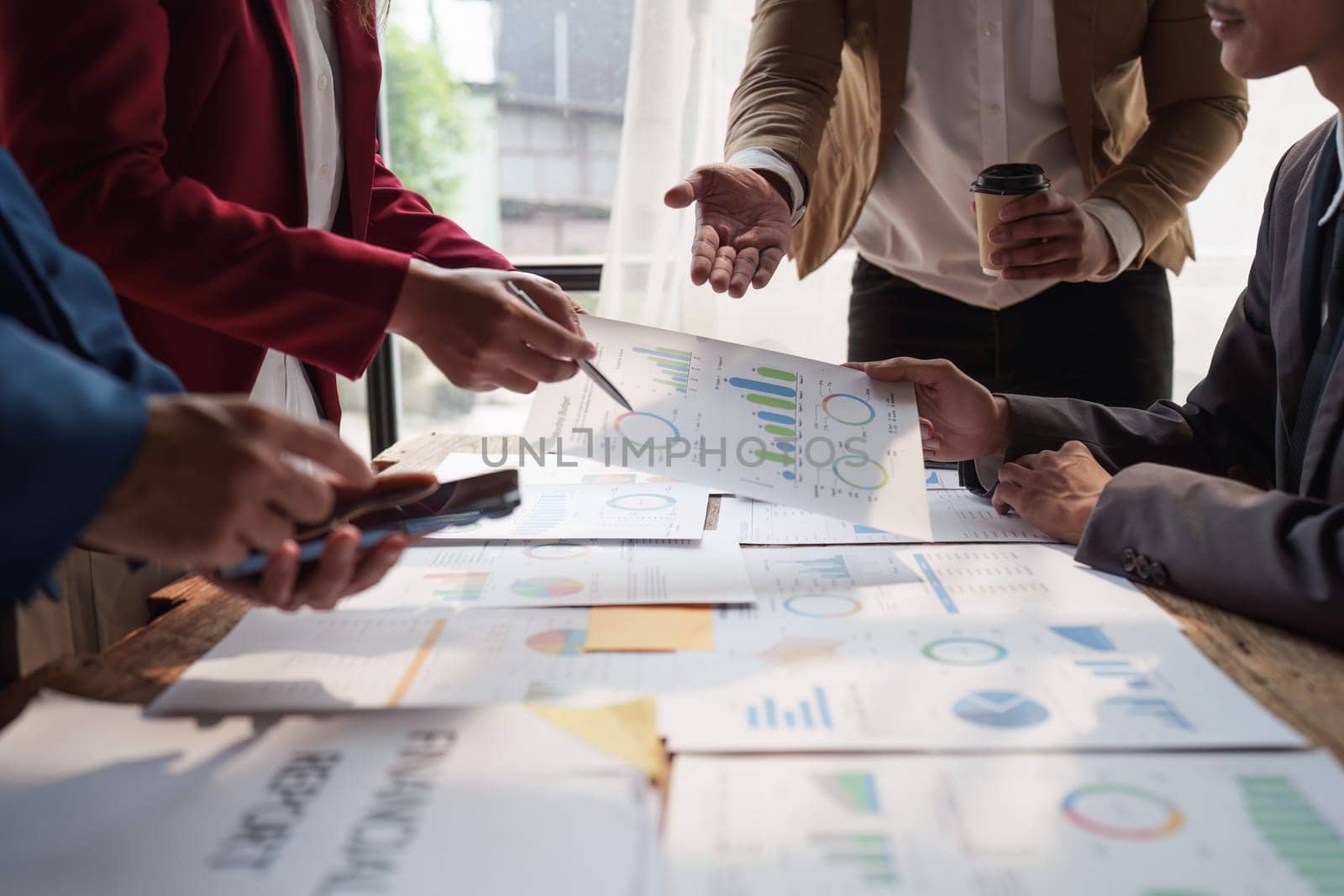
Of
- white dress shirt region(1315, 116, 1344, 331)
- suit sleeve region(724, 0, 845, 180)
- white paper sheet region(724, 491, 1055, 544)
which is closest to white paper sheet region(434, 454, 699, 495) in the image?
white paper sheet region(724, 491, 1055, 544)

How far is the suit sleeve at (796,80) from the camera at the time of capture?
1643 millimetres

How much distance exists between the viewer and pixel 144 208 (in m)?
0.94

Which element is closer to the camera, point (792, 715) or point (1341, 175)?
point (792, 715)

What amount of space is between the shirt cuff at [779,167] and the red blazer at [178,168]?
692 millimetres

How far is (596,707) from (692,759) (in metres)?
0.09

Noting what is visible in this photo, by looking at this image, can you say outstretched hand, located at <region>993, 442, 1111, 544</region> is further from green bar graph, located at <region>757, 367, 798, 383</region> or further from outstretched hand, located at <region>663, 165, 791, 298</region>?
outstretched hand, located at <region>663, 165, 791, 298</region>

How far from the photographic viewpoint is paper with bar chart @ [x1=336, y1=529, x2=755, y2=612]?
3.03 ft

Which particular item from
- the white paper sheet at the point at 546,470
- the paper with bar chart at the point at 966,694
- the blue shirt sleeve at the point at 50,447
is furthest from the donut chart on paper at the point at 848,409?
the blue shirt sleeve at the point at 50,447

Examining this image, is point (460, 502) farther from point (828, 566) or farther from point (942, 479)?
point (942, 479)

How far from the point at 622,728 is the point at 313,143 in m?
0.88

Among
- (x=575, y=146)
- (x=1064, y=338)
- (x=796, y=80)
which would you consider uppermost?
(x=575, y=146)

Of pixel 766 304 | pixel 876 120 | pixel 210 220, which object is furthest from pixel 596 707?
pixel 766 304

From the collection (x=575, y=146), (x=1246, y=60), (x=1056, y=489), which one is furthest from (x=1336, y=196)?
(x=575, y=146)

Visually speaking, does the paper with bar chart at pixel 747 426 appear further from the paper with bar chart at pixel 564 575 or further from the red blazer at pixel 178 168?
the red blazer at pixel 178 168
